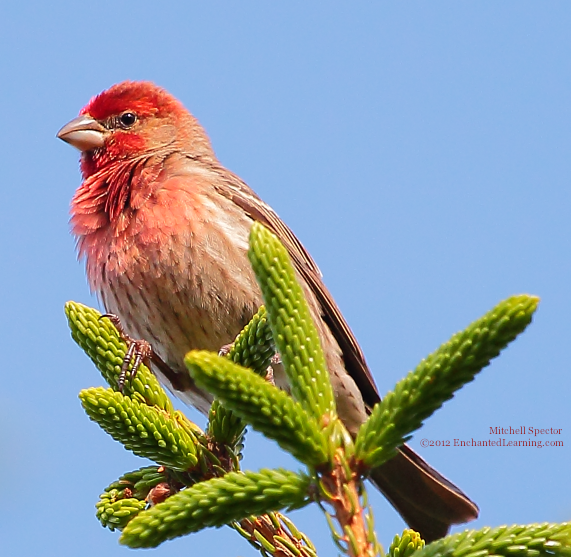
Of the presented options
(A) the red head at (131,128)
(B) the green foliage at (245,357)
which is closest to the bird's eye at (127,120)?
(A) the red head at (131,128)

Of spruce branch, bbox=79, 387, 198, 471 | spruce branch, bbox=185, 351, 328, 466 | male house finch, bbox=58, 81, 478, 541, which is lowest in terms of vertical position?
spruce branch, bbox=185, 351, 328, 466

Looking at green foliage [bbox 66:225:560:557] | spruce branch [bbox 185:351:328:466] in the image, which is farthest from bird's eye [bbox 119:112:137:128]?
spruce branch [bbox 185:351:328:466]

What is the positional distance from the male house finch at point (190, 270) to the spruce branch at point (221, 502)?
2.41 metres

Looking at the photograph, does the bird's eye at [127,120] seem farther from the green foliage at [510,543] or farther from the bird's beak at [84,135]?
the green foliage at [510,543]

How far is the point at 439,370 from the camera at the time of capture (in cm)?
172

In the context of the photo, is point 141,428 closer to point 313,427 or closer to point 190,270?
point 313,427

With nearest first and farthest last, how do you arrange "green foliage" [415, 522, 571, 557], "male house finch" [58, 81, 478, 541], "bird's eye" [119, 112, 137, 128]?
"green foliage" [415, 522, 571, 557]
"male house finch" [58, 81, 478, 541]
"bird's eye" [119, 112, 137, 128]

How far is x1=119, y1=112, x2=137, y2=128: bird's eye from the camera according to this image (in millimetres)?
5707

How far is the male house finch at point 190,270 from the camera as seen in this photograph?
443 cm

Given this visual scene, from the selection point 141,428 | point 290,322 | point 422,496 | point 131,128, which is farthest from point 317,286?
point 290,322

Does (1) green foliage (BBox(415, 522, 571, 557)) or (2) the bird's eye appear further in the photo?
(2) the bird's eye

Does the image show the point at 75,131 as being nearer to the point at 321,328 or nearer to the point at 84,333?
the point at 321,328

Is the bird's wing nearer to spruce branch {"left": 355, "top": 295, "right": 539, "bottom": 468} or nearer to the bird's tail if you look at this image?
the bird's tail

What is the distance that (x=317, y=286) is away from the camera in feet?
17.3
